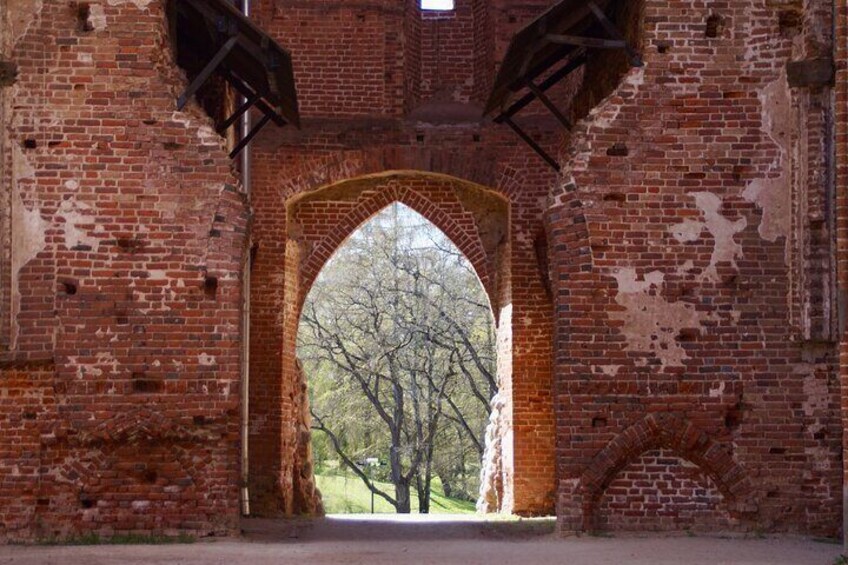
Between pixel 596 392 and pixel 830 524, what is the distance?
2.30 m

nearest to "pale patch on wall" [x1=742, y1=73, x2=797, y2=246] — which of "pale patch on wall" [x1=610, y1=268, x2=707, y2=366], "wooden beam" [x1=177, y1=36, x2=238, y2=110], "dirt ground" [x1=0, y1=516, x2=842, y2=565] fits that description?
"pale patch on wall" [x1=610, y1=268, x2=707, y2=366]

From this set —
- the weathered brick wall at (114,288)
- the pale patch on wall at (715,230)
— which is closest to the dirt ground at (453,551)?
the weathered brick wall at (114,288)

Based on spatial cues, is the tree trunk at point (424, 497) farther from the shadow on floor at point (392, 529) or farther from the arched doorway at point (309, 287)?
the shadow on floor at point (392, 529)

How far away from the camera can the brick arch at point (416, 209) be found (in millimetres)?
18625

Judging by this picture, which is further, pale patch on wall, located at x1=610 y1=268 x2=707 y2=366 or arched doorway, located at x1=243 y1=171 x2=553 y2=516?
arched doorway, located at x1=243 y1=171 x2=553 y2=516

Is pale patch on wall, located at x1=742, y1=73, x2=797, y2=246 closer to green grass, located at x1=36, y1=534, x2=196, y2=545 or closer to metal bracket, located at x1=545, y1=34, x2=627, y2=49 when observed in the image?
metal bracket, located at x1=545, y1=34, x2=627, y2=49

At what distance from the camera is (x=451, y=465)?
33312 mm

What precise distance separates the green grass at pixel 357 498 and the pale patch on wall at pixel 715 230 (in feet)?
72.0

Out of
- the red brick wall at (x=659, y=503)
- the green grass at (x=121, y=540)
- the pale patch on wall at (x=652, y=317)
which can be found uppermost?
the pale patch on wall at (x=652, y=317)

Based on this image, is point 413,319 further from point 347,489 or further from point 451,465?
point 347,489

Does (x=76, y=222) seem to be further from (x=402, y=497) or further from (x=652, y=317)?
(x=402, y=497)

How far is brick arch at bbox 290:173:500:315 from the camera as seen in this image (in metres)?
18.6

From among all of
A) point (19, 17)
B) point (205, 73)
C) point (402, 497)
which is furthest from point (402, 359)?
point (19, 17)

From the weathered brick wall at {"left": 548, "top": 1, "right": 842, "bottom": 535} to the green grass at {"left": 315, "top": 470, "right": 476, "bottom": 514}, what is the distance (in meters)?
21.8
